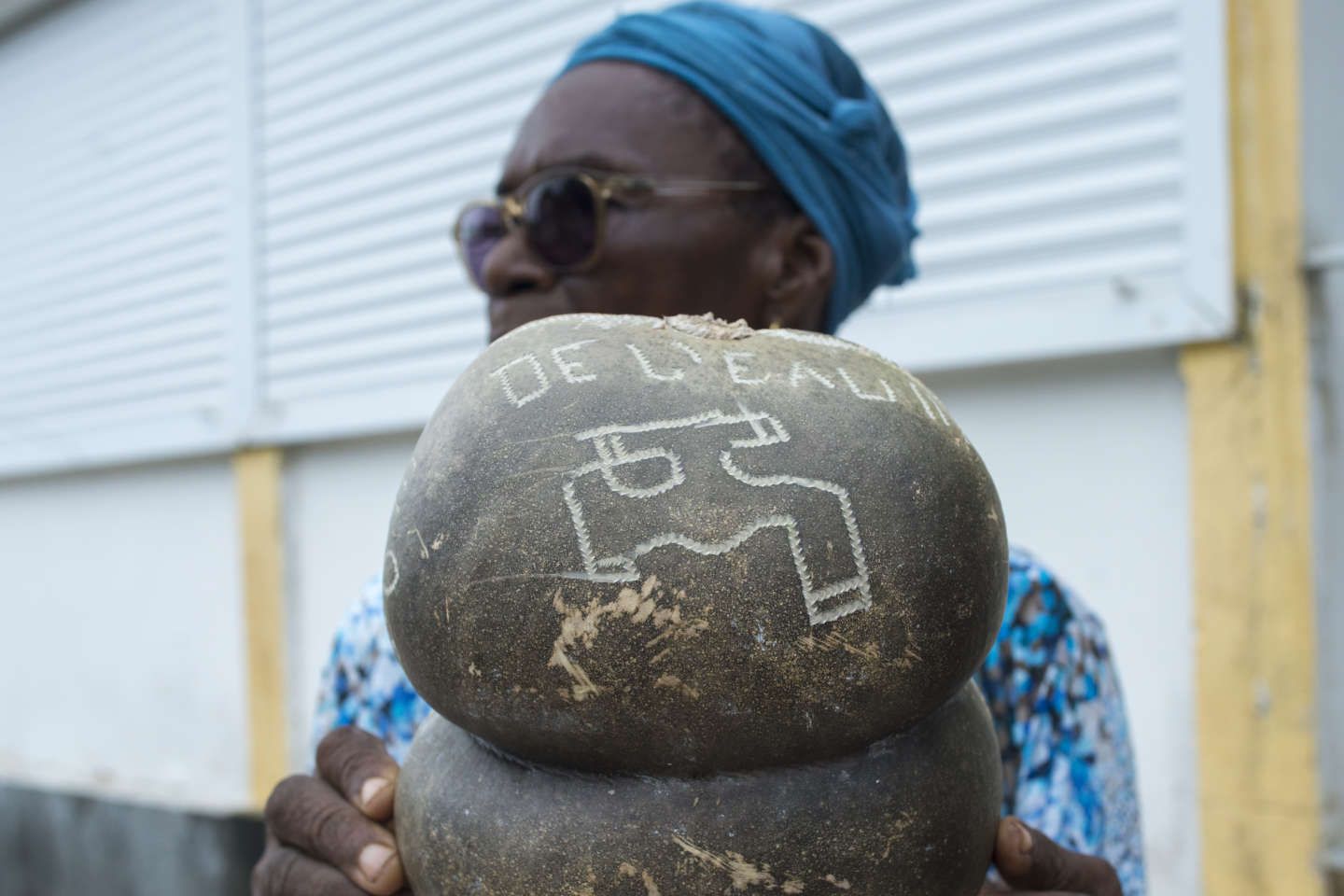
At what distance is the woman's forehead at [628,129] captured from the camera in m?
1.93

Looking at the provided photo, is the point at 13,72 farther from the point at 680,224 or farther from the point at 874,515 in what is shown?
the point at 874,515

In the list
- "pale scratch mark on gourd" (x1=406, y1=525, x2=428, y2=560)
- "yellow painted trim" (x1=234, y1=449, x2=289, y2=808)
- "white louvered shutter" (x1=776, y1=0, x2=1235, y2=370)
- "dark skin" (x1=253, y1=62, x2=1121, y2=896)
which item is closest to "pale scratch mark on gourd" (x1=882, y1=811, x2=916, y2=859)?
"pale scratch mark on gourd" (x1=406, y1=525, x2=428, y2=560)

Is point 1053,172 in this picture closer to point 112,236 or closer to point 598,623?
A: point 598,623

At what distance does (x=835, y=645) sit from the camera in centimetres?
116

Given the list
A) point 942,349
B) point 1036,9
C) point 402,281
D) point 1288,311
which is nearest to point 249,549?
point 402,281

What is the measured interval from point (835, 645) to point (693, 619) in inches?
5.5

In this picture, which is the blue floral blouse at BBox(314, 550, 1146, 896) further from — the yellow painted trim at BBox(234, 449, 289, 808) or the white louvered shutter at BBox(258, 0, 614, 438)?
the yellow painted trim at BBox(234, 449, 289, 808)

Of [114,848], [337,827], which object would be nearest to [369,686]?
[337,827]

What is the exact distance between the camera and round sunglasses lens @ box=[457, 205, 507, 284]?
2.19 m

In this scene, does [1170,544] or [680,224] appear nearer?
[680,224]

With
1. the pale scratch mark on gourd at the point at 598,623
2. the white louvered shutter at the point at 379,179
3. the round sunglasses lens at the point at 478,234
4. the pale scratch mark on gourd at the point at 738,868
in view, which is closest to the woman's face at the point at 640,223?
the round sunglasses lens at the point at 478,234

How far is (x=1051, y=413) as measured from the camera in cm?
372

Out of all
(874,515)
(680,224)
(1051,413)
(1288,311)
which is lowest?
(1051,413)

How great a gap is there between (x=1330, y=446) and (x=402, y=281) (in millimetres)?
3941
